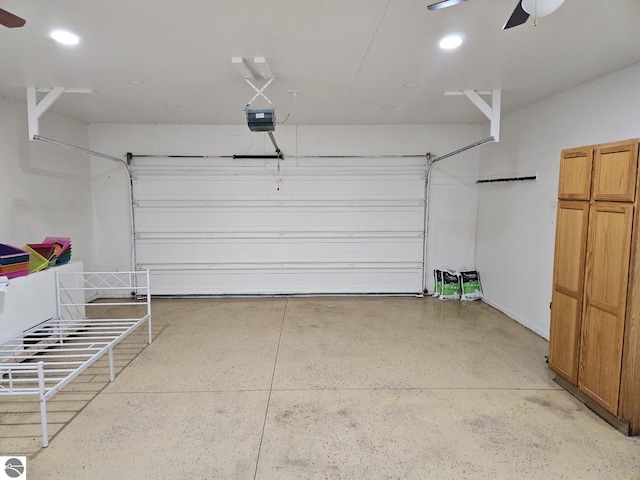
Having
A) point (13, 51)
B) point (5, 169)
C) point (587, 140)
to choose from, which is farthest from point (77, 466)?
point (587, 140)

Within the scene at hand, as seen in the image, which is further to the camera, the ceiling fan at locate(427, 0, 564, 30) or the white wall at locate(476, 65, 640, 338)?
the white wall at locate(476, 65, 640, 338)

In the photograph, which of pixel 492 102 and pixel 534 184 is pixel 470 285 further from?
pixel 492 102

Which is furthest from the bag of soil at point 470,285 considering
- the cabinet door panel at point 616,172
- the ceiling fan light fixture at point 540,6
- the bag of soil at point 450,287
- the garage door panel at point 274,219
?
the ceiling fan light fixture at point 540,6

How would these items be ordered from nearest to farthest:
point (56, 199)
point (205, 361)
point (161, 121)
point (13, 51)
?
point (13, 51) < point (205, 361) < point (56, 199) < point (161, 121)

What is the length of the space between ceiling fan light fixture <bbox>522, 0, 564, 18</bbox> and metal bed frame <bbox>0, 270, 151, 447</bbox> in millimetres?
3120

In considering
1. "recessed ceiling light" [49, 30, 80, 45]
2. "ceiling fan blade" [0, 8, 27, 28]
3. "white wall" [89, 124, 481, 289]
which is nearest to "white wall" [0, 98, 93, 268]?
"white wall" [89, 124, 481, 289]

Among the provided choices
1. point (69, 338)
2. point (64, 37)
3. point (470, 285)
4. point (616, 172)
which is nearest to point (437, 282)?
point (470, 285)

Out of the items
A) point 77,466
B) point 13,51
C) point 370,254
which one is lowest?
point 77,466

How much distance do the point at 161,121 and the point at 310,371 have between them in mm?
4227

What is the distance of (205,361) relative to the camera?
11.7 feet

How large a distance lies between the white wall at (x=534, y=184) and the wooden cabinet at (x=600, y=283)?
818 millimetres

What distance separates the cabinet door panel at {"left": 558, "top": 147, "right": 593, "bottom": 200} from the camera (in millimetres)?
2748

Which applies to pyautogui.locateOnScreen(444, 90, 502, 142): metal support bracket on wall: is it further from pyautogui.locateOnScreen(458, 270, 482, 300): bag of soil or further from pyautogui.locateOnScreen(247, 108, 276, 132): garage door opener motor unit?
pyautogui.locateOnScreen(458, 270, 482, 300): bag of soil

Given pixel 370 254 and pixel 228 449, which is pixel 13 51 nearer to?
pixel 228 449
